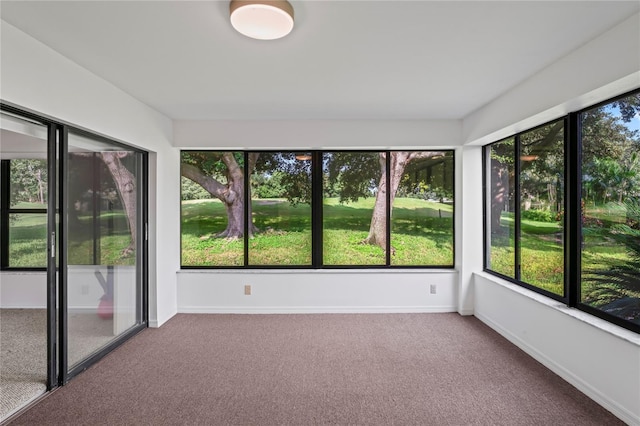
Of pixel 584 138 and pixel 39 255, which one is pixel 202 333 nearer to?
pixel 39 255

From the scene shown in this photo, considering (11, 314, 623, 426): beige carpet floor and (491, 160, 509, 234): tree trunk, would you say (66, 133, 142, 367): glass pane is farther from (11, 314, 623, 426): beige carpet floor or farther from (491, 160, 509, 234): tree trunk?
(491, 160, 509, 234): tree trunk

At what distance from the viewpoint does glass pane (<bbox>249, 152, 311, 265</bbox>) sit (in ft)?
15.0

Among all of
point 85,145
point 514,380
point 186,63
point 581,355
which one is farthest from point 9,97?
point 581,355

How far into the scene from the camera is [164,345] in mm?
3354

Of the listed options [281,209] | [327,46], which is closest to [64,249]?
[281,209]

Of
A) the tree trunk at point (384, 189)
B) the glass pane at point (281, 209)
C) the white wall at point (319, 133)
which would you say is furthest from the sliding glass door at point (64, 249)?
the tree trunk at point (384, 189)

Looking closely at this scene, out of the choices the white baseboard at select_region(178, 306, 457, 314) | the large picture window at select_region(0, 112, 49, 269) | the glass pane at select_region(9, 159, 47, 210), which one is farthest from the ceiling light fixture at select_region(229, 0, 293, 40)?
the white baseboard at select_region(178, 306, 457, 314)

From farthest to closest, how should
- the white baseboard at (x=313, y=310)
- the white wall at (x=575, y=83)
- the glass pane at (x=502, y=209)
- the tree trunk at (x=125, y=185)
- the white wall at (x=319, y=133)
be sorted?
the white baseboard at (x=313, y=310) → the white wall at (x=319, y=133) → the glass pane at (x=502, y=209) → the tree trunk at (x=125, y=185) → the white wall at (x=575, y=83)

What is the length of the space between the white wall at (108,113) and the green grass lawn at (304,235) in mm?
315

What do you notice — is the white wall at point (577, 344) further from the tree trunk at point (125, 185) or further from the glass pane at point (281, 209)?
the tree trunk at point (125, 185)

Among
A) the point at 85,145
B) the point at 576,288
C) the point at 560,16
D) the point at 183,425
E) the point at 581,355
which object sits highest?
the point at 560,16

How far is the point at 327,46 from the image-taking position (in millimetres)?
2289

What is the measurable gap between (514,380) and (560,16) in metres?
2.62

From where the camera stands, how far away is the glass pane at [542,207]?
300cm
